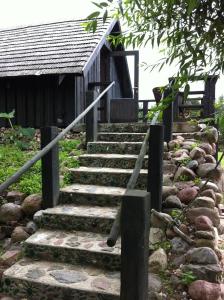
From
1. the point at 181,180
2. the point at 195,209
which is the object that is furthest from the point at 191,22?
the point at 181,180

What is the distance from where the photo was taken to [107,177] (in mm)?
4328

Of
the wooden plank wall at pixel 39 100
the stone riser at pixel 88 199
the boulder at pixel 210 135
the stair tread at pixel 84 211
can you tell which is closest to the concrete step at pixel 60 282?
the stair tread at pixel 84 211

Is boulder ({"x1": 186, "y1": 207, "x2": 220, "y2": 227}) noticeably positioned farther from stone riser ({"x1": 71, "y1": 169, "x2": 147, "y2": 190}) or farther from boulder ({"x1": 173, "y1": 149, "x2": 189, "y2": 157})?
boulder ({"x1": 173, "y1": 149, "x2": 189, "y2": 157})

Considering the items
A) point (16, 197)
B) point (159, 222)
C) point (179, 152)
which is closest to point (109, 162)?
point (179, 152)

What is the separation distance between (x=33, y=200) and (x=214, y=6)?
296 centimetres

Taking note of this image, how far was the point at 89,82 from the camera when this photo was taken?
9133mm

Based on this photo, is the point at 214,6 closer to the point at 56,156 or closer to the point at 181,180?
the point at 56,156

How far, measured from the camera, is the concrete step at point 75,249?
3.01m

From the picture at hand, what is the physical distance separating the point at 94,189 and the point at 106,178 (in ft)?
0.98

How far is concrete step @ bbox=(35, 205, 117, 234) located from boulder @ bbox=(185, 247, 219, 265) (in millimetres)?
861

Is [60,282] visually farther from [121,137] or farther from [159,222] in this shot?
[121,137]

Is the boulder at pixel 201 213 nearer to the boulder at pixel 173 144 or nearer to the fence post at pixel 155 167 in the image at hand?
the fence post at pixel 155 167

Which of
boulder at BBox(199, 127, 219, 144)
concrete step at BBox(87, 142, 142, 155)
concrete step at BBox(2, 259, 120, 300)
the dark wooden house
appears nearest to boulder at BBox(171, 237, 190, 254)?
concrete step at BBox(2, 259, 120, 300)

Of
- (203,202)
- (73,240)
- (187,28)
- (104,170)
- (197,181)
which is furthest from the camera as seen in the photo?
(104,170)
